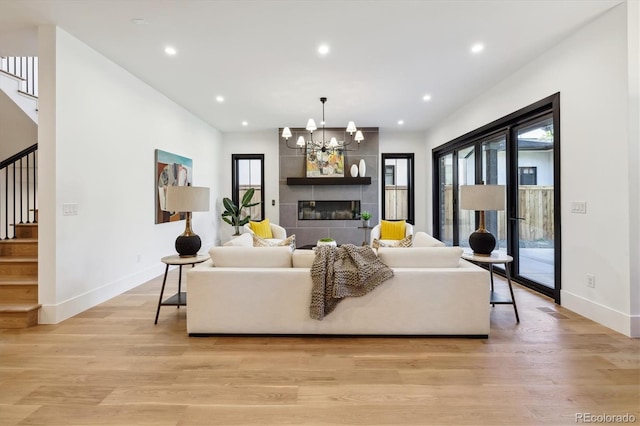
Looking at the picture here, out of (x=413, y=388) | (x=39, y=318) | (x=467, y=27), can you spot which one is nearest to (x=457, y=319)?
(x=413, y=388)

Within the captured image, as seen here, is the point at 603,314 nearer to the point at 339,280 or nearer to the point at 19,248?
the point at 339,280

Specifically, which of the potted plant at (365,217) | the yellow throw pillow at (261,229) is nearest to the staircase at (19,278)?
the yellow throw pillow at (261,229)

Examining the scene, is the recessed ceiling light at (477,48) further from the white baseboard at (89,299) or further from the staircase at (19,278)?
the staircase at (19,278)

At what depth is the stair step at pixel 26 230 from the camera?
4.11 metres

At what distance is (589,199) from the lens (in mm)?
3275

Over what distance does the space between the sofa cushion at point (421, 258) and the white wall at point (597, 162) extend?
58.1 inches

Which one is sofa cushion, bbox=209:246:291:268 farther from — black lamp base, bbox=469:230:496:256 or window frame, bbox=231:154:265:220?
window frame, bbox=231:154:265:220

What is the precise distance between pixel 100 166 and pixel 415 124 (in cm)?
614

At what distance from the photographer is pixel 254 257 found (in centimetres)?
296

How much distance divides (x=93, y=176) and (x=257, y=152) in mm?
4550

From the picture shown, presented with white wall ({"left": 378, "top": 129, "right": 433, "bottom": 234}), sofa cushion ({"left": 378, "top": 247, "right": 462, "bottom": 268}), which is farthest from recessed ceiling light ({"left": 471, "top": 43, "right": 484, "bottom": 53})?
white wall ({"left": 378, "top": 129, "right": 433, "bottom": 234})

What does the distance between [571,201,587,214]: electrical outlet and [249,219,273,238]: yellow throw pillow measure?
4.71 meters

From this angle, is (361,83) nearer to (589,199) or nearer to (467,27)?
(467,27)

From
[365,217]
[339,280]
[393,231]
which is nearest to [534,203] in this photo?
[393,231]
